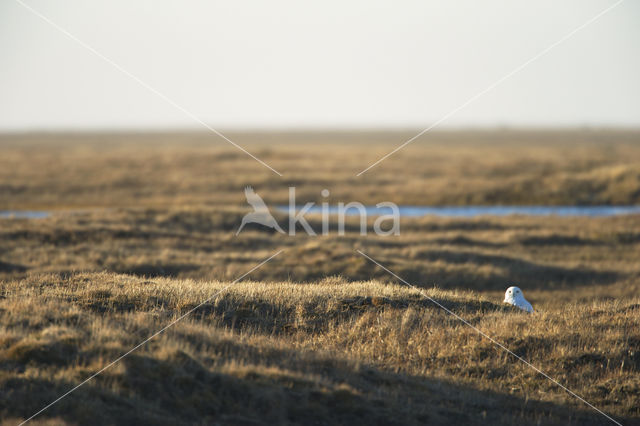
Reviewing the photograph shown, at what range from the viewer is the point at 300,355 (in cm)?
915

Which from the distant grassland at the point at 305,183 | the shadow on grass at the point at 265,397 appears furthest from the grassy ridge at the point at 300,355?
the distant grassland at the point at 305,183

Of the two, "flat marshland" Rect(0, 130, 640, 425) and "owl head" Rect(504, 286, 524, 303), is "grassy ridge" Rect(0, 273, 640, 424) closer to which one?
"flat marshland" Rect(0, 130, 640, 425)

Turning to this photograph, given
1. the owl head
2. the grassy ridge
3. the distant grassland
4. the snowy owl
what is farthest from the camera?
the distant grassland

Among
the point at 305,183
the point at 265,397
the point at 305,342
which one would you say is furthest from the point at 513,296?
the point at 305,183

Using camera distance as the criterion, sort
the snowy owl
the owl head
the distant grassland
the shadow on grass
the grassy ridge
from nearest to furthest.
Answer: the shadow on grass → the grassy ridge → the snowy owl → the owl head → the distant grassland

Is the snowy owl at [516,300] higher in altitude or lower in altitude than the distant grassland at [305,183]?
lower

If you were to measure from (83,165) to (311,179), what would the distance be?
24.7m

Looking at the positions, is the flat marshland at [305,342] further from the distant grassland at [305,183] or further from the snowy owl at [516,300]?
the distant grassland at [305,183]

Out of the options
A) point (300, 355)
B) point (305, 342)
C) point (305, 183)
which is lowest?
point (305, 342)

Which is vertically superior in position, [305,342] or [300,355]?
[300,355]

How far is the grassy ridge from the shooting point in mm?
7566

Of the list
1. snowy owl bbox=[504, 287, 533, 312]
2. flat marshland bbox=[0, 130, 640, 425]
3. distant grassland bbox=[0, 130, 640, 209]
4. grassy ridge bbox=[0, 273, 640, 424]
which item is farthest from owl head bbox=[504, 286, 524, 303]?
distant grassland bbox=[0, 130, 640, 209]

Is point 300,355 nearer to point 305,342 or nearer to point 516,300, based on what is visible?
point 305,342

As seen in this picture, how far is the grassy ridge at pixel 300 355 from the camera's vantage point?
298 inches
